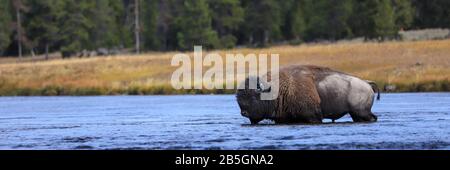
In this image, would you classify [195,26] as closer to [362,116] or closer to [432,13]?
[432,13]

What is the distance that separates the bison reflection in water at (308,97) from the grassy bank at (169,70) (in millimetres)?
24193

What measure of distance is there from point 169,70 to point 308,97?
150 feet

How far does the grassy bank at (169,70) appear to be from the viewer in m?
52.2

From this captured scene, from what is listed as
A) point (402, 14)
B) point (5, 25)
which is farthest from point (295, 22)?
point (5, 25)

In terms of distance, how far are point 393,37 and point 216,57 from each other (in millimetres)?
19890

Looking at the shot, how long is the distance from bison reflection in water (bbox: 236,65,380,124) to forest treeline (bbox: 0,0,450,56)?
6377cm

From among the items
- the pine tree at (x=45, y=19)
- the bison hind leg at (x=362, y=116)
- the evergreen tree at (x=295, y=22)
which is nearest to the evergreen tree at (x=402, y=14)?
the evergreen tree at (x=295, y=22)

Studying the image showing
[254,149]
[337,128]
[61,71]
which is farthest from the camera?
[61,71]

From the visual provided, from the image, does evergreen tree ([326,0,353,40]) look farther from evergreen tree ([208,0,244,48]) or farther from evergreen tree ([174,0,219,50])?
evergreen tree ([174,0,219,50])

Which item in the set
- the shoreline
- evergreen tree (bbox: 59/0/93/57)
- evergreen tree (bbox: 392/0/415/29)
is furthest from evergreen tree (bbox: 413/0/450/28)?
the shoreline
